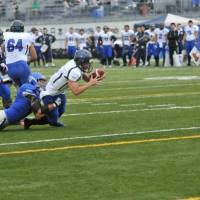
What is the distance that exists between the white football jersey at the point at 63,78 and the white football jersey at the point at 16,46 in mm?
2691

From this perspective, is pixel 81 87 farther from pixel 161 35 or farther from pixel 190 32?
pixel 161 35

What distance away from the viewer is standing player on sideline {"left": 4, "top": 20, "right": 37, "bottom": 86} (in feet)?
43.8

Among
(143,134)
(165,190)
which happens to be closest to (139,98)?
(143,134)

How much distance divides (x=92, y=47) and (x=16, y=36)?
2335cm

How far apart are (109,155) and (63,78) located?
→ 9.39ft

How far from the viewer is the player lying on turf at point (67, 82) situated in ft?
35.4

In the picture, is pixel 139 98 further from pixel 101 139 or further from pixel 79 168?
pixel 79 168

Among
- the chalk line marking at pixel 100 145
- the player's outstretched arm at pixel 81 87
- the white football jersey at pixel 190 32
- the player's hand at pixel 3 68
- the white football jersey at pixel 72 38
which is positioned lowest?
the white football jersey at pixel 72 38

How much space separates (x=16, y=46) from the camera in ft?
45.2

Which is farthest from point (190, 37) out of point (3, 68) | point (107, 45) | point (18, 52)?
point (3, 68)

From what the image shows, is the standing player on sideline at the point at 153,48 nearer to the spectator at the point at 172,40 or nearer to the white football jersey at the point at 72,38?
the spectator at the point at 172,40

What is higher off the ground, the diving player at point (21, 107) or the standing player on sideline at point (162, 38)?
the diving player at point (21, 107)

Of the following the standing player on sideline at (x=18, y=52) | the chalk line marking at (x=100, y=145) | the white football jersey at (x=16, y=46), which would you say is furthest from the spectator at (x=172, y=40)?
the chalk line marking at (x=100, y=145)

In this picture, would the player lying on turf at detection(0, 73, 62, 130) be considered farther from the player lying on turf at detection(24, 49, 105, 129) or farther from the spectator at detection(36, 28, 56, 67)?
the spectator at detection(36, 28, 56, 67)
